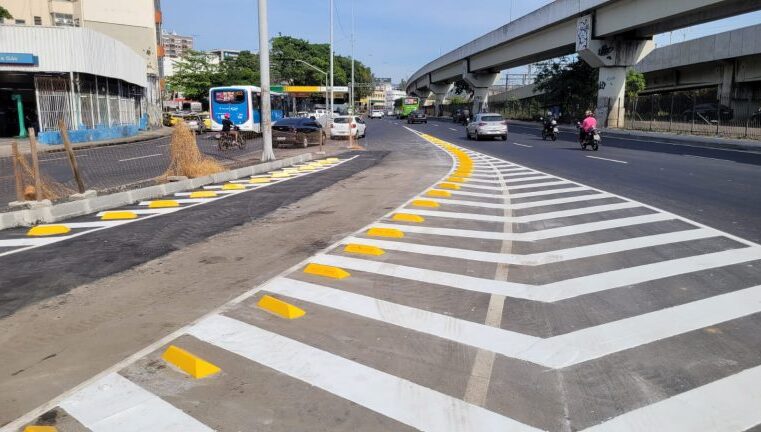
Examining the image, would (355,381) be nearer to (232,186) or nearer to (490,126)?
(232,186)

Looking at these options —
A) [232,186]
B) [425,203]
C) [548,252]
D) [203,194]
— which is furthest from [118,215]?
[548,252]

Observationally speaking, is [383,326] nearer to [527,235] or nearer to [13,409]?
[13,409]

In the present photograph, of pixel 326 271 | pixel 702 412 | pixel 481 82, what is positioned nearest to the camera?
pixel 702 412

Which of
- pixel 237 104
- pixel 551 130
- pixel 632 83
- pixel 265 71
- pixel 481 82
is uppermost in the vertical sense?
pixel 481 82

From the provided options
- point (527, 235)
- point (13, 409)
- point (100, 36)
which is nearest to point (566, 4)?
point (100, 36)

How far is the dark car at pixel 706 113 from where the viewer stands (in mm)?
37403

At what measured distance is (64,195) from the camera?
11.9 m

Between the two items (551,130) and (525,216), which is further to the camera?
(551,130)

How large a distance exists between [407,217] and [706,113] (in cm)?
3539

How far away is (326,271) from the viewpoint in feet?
22.3

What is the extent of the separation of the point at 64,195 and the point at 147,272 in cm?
609

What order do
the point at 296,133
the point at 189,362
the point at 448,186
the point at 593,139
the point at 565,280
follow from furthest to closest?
the point at 296,133
the point at 593,139
the point at 448,186
the point at 565,280
the point at 189,362

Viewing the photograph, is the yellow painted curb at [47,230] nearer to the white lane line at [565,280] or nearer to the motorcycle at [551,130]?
the white lane line at [565,280]

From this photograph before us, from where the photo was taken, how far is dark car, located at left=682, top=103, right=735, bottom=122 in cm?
3740
